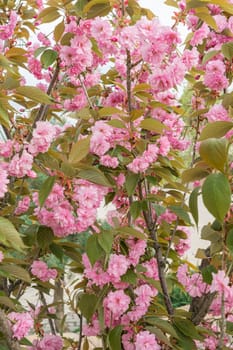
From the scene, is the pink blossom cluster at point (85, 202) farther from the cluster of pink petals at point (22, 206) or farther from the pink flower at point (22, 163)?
the cluster of pink petals at point (22, 206)

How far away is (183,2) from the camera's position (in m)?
1.50

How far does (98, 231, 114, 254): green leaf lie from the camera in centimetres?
129

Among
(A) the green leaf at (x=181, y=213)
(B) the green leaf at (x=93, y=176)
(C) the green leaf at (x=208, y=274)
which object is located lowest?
(C) the green leaf at (x=208, y=274)

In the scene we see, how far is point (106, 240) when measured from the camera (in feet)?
4.31

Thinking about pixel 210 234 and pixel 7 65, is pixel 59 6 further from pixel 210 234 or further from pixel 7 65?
pixel 210 234

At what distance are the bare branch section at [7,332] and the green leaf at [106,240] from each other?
291 millimetres

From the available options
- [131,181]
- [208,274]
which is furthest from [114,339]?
[131,181]

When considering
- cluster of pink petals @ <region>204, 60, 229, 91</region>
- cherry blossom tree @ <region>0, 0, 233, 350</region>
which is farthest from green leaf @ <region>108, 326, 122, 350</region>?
cluster of pink petals @ <region>204, 60, 229, 91</region>

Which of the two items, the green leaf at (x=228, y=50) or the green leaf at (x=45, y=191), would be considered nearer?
the green leaf at (x=45, y=191)

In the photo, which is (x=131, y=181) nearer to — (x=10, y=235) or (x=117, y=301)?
(x=117, y=301)

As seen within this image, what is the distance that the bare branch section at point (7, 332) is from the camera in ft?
4.24

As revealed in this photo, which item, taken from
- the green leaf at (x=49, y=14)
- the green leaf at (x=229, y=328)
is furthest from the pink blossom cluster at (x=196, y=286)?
the green leaf at (x=49, y=14)

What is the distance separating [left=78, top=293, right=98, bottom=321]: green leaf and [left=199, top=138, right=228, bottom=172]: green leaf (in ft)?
2.09

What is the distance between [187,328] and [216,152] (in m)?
0.72
